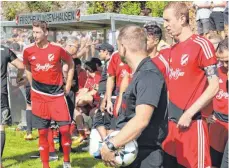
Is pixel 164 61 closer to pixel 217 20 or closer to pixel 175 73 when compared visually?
pixel 175 73

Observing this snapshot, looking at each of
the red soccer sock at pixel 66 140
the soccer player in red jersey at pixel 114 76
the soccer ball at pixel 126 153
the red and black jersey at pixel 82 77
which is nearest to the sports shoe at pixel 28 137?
the red and black jersey at pixel 82 77

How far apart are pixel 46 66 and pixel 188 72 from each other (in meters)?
3.64

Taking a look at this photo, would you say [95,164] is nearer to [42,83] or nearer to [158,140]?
[42,83]

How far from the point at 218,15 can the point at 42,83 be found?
16.2 feet

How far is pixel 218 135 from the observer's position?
6254mm

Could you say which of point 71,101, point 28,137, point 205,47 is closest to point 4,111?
point 71,101

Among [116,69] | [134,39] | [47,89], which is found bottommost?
[47,89]

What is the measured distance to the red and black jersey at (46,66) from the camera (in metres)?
8.44

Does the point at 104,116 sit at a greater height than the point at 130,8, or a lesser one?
lesser

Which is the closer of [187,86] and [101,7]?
[187,86]

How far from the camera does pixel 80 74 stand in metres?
11.8

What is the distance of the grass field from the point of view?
8.97 meters

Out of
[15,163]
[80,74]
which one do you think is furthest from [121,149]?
[80,74]

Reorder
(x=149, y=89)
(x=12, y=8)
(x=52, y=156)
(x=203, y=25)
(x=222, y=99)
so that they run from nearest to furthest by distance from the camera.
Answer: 1. (x=149, y=89)
2. (x=222, y=99)
3. (x=52, y=156)
4. (x=203, y=25)
5. (x=12, y=8)
